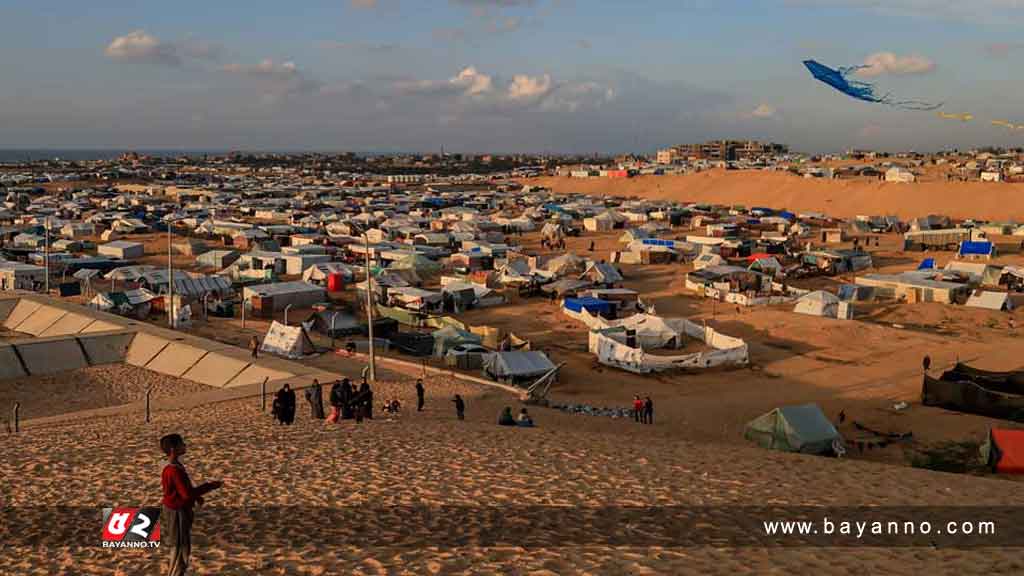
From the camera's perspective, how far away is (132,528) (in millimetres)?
8023

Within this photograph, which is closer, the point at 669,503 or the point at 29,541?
the point at 29,541

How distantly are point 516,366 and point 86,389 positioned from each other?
38.0 ft

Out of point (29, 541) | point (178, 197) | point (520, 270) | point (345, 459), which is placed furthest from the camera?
point (178, 197)

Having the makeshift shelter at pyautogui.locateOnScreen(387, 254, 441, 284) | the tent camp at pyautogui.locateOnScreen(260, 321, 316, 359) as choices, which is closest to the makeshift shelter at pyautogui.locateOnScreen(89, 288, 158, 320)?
the tent camp at pyautogui.locateOnScreen(260, 321, 316, 359)

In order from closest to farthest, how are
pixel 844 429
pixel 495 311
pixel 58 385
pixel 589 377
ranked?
pixel 844 429 < pixel 58 385 < pixel 589 377 < pixel 495 311

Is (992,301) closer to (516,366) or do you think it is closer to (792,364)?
(792,364)

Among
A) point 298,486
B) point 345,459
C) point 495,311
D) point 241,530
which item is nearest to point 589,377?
point 495,311

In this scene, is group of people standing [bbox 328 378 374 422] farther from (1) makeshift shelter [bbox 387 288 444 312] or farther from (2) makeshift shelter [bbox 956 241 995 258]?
(2) makeshift shelter [bbox 956 241 995 258]

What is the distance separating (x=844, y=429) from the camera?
19344 mm

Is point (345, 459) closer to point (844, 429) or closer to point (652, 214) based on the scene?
point (844, 429)

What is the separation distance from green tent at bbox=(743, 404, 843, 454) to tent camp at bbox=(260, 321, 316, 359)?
44.4 feet

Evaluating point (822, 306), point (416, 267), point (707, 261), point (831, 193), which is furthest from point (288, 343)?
point (831, 193)

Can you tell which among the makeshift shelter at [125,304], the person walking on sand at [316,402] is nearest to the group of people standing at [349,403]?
the person walking on sand at [316,402]

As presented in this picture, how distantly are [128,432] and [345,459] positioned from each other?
5058 mm
